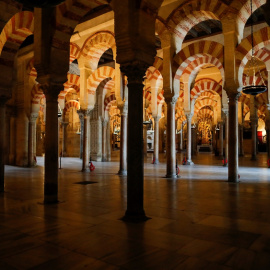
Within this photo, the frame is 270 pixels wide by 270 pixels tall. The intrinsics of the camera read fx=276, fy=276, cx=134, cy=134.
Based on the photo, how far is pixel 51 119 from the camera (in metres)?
4.00

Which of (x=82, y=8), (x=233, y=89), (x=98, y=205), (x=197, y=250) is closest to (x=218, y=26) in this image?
(x=233, y=89)

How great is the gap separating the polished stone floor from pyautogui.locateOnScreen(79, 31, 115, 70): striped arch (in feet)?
16.3

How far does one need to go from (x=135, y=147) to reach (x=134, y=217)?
0.76 m

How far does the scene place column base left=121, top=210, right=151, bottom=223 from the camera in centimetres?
296

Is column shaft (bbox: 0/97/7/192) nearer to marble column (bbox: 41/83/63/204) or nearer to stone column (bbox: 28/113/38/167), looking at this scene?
marble column (bbox: 41/83/63/204)

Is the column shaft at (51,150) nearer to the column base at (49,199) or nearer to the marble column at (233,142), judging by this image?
the column base at (49,199)

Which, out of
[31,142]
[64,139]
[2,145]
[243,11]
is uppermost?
[243,11]

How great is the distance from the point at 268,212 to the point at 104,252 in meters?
2.21

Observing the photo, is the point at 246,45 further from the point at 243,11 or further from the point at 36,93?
the point at 36,93

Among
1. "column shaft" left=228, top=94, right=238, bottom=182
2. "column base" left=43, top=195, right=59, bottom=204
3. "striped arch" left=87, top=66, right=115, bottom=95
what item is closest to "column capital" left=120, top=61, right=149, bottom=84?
"column base" left=43, top=195, right=59, bottom=204

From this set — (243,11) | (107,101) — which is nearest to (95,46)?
(243,11)

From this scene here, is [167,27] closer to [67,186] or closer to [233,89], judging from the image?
[233,89]

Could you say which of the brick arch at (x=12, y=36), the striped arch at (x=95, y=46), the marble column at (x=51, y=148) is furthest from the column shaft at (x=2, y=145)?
the striped arch at (x=95, y=46)

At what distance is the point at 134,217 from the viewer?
2988 mm
